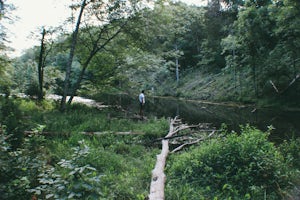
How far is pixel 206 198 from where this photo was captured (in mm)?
5281

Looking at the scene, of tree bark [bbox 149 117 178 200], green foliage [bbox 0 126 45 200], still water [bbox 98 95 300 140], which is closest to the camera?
green foliage [bbox 0 126 45 200]

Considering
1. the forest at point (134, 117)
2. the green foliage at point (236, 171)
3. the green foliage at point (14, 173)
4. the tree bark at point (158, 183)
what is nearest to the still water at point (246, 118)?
the forest at point (134, 117)

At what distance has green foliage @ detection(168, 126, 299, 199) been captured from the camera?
5.52 meters

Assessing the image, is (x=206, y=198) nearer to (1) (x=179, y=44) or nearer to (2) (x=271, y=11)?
(2) (x=271, y=11)

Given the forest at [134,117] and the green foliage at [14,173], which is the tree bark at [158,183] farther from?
the green foliage at [14,173]

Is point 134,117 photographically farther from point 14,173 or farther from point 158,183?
point 14,173

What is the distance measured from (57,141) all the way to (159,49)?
10.5 m

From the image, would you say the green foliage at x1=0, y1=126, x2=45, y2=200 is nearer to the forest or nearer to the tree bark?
the forest

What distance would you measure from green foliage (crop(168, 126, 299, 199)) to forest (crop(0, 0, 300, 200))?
0.03m

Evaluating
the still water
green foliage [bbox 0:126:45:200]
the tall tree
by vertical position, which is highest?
the tall tree

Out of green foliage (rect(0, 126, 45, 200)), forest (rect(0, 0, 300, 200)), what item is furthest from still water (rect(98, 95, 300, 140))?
green foliage (rect(0, 126, 45, 200))

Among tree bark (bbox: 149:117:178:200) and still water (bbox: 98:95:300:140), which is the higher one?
still water (bbox: 98:95:300:140)

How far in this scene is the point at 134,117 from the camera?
1702 cm

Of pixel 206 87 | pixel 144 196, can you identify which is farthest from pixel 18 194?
pixel 206 87
